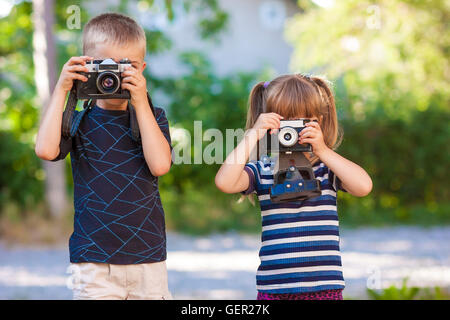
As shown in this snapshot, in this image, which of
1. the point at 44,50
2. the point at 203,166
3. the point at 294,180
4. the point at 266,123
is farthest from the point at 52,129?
the point at 203,166

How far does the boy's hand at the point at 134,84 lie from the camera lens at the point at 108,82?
29 millimetres

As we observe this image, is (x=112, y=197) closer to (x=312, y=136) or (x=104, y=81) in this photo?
(x=104, y=81)

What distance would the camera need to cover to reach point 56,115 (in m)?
2.28

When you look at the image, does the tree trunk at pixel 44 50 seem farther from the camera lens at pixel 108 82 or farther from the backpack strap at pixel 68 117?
the camera lens at pixel 108 82

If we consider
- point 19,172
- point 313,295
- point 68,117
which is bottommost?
point 313,295

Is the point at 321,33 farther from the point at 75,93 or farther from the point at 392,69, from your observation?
the point at 75,93

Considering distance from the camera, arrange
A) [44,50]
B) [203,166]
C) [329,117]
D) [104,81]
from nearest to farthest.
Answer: [104,81] → [329,117] → [44,50] → [203,166]

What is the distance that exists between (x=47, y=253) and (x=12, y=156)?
2.30 meters

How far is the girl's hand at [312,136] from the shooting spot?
2277mm

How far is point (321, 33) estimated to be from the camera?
12.6 meters

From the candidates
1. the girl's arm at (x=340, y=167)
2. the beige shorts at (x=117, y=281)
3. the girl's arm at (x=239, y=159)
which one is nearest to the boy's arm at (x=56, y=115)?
the beige shorts at (x=117, y=281)

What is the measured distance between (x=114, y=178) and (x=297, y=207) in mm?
708

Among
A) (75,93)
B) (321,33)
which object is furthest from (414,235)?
(75,93)

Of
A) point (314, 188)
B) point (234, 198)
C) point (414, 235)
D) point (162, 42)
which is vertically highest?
point (162, 42)
